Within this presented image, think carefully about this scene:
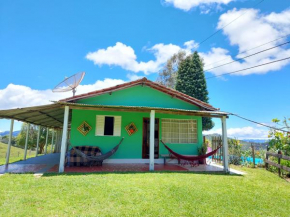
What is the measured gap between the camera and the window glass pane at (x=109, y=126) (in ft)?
28.2

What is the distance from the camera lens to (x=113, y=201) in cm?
362

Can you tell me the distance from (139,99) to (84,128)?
300 centimetres

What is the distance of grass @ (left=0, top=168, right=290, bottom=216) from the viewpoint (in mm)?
3238

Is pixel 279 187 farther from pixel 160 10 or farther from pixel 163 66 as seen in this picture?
pixel 163 66

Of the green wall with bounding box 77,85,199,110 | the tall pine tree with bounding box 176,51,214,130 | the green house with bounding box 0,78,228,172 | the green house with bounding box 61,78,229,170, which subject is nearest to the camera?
the green house with bounding box 0,78,228,172

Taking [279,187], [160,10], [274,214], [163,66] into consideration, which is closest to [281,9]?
[160,10]

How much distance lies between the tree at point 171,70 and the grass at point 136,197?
807 inches

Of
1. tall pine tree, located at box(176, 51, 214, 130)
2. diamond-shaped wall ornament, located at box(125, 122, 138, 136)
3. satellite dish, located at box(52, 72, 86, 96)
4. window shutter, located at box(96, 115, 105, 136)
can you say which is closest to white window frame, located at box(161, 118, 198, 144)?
diamond-shaped wall ornament, located at box(125, 122, 138, 136)

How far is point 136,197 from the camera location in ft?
12.6

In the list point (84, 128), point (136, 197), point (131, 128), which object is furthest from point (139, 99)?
point (136, 197)

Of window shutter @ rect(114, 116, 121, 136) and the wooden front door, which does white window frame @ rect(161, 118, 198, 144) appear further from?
window shutter @ rect(114, 116, 121, 136)

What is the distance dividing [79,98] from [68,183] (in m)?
4.22

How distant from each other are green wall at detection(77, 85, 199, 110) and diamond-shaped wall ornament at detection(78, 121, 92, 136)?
1.07 metres

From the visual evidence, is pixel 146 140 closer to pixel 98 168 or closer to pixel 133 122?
pixel 133 122
